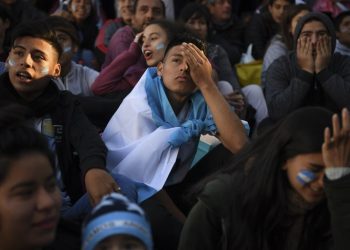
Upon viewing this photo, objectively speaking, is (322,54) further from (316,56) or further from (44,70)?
(44,70)

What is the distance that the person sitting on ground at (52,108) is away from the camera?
3.10 metres

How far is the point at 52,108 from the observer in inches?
125

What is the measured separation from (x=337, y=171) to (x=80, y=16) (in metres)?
4.27

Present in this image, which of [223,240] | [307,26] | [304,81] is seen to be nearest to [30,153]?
[223,240]

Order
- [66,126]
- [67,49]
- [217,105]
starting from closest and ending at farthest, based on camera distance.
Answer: [66,126] < [217,105] < [67,49]

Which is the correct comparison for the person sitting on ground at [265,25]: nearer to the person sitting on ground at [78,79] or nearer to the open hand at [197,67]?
the person sitting on ground at [78,79]

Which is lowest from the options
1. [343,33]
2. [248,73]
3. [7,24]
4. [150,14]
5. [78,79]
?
[248,73]

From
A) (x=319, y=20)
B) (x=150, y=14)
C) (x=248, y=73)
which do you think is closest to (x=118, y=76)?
(x=150, y=14)

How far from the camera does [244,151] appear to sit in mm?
2479

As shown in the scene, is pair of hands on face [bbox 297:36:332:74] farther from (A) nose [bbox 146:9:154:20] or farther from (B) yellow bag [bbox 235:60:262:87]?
(A) nose [bbox 146:9:154:20]

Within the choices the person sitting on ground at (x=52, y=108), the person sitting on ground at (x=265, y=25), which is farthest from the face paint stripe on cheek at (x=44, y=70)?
the person sitting on ground at (x=265, y=25)

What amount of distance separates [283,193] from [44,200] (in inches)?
35.4

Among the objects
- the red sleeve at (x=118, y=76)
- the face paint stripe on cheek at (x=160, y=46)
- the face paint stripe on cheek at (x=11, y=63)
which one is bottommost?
the red sleeve at (x=118, y=76)

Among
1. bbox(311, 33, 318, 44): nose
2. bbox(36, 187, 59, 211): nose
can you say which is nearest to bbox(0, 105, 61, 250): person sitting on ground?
bbox(36, 187, 59, 211): nose
